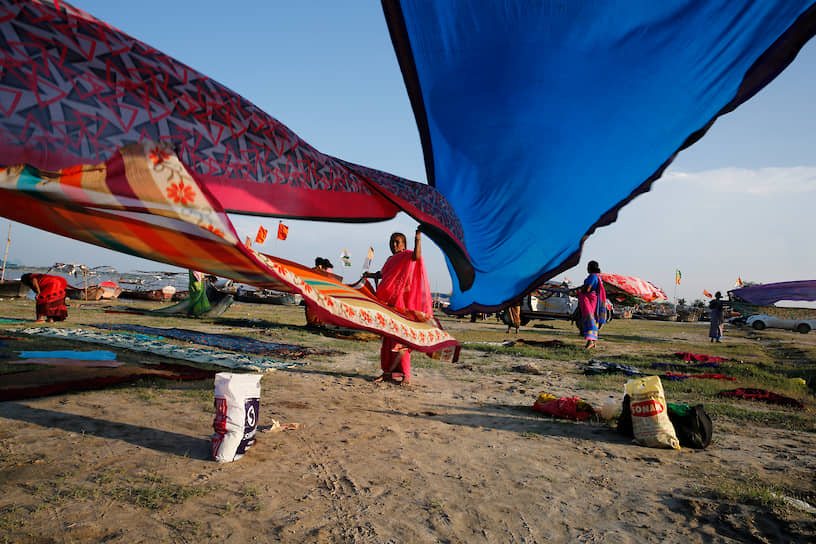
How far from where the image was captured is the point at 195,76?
2.47 metres

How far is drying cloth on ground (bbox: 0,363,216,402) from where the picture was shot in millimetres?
3643

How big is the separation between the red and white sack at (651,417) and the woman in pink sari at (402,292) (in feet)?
7.68

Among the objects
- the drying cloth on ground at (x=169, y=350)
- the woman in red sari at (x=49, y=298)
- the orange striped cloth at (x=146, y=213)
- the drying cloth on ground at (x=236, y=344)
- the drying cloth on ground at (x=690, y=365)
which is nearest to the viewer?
the orange striped cloth at (x=146, y=213)

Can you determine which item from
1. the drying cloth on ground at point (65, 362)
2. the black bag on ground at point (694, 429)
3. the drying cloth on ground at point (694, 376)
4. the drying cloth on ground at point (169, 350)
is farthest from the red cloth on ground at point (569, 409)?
the drying cloth on ground at point (65, 362)

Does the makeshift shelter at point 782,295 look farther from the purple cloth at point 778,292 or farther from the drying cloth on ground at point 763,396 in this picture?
the drying cloth on ground at point 763,396

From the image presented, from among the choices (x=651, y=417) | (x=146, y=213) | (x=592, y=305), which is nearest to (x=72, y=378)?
(x=146, y=213)

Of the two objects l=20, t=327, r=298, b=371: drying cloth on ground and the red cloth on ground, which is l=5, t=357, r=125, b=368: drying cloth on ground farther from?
the red cloth on ground

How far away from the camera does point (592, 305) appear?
10.4 m

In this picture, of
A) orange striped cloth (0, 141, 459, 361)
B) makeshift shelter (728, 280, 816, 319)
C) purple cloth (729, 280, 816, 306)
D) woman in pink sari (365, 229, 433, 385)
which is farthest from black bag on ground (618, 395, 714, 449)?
purple cloth (729, 280, 816, 306)

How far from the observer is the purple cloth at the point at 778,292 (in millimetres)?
17531

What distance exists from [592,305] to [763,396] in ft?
17.4

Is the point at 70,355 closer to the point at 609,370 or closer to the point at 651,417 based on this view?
the point at 651,417

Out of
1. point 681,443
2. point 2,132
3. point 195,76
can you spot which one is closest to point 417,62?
point 195,76

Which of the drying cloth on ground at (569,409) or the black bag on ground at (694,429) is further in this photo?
the drying cloth on ground at (569,409)
